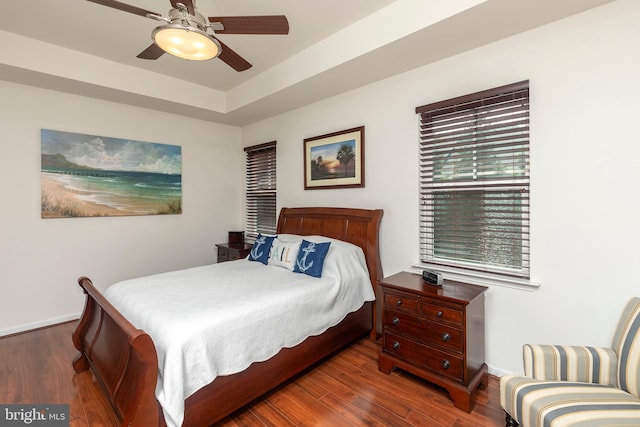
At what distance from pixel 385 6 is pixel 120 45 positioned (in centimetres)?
245

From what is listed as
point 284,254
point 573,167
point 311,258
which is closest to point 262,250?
point 284,254

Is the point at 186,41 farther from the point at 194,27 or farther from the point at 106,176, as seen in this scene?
the point at 106,176

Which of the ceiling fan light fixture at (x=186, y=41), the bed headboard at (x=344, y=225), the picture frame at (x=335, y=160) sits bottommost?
the bed headboard at (x=344, y=225)

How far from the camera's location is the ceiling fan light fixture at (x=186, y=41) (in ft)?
5.53

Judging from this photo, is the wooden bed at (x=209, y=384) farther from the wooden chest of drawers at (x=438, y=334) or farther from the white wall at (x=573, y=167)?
A: the white wall at (x=573, y=167)

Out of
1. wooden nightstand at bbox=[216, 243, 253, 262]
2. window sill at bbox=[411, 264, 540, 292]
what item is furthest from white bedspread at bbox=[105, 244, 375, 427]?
wooden nightstand at bbox=[216, 243, 253, 262]

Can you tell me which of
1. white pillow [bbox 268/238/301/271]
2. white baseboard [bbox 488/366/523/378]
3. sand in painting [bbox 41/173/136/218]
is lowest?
white baseboard [bbox 488/366/523/378]

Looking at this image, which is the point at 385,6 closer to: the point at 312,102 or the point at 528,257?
the point at 312,102

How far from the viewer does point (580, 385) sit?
60.2 inches

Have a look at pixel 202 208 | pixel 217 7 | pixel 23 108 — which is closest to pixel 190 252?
pixel 202 208

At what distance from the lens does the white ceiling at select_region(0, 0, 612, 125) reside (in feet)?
6.88

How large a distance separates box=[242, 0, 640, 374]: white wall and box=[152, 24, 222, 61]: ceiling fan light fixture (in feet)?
5.93

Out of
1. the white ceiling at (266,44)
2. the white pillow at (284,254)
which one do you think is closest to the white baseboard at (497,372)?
the white pillow at (284,254)

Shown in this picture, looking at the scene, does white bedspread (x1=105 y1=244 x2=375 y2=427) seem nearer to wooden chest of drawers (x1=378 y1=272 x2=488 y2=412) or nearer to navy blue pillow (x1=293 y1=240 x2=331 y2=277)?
navy blue pillow (x1=293 y1=240 x2=331 y2=277)
